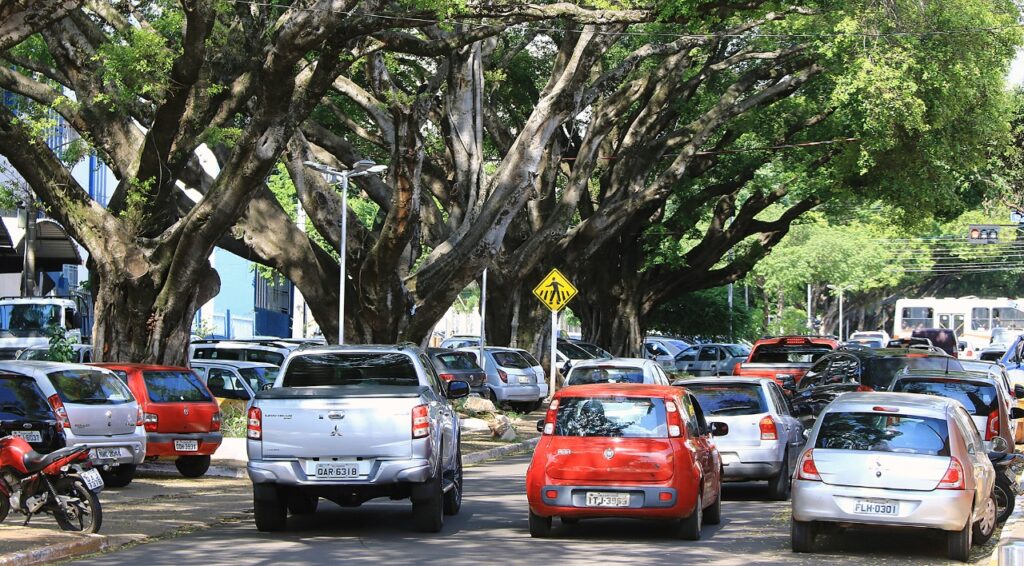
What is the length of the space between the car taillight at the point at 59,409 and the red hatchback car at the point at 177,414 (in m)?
2.64

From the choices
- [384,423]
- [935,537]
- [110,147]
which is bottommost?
[935,537]

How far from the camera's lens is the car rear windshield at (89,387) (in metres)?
16.5

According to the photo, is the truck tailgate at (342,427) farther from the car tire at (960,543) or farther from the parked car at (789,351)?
the parked car at (789,351)

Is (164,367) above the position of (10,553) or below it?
above

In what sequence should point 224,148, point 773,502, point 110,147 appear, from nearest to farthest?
point 773,502
point 110,147
point 224,148

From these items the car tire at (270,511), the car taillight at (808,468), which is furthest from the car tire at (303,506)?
the car taillight at (808,468)

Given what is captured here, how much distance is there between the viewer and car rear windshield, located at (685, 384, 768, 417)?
17.0m

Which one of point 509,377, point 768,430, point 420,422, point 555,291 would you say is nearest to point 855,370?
point 555,291

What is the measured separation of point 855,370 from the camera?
25.2 metres

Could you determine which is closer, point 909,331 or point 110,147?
point 110,147

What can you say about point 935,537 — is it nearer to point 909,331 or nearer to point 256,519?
point 256,519

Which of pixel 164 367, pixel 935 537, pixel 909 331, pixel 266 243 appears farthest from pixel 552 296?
pixel 909 331

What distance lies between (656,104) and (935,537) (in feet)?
78.2

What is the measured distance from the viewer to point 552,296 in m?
31.2
